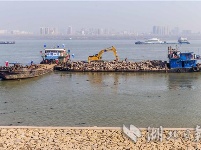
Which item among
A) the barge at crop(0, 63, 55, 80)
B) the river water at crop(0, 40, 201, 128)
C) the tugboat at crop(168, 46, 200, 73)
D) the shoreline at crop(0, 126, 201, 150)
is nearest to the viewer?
the shoreline at crop(0, 126, 201, 150)

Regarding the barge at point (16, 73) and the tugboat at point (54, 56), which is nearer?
the barge at point (16, 73)

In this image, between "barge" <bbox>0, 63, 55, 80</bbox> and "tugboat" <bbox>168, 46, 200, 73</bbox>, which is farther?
"tugboat" <bbox>168, 46, 200, 73</bbox>

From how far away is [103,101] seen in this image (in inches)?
837

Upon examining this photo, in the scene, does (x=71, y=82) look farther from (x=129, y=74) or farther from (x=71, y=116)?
(x=71, y=116)

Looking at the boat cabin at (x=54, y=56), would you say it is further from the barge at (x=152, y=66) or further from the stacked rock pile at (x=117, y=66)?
the stacked rock pile at (x=117, y=66)

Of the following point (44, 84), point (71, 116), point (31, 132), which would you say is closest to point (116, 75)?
point (44, 84)

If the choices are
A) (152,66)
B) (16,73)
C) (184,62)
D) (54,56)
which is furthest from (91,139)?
(54,56)

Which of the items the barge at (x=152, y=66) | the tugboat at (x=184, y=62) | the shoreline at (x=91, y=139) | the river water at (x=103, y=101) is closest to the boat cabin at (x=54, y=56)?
the barge at (x=152, y=66)

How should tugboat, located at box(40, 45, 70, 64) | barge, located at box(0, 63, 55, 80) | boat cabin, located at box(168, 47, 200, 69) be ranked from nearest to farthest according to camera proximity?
barge, located at box(0, 63, 55, 80), boat cabin, located at box(168, 47, 200, 69), tugboat, located at box(40, 45, 70, 64)

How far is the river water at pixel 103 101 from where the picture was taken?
16.3 m

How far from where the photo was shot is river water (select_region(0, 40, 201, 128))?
16344mm

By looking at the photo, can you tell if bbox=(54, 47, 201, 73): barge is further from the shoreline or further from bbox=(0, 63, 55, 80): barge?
the shoreline

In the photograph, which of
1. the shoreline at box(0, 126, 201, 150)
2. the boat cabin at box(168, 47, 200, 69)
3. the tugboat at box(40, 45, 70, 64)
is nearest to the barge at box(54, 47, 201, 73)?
the boat cabin at box(168, 47, 200, 69)

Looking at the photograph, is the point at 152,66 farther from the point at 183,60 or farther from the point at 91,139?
the point at 91,139
